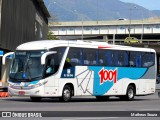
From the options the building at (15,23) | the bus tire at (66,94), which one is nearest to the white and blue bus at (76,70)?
the bus tire at (66,94)

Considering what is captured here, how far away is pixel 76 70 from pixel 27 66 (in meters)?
2.65

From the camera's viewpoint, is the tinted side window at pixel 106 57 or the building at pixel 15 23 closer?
the tinted side window at pixel 106 57

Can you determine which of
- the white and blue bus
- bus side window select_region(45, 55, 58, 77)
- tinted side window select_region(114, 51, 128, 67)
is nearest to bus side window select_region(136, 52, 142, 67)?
the white and blue bus

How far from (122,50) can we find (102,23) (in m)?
88.9

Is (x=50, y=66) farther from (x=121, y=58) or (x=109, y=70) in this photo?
(x=121, y=58)

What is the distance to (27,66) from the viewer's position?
80.3 feet

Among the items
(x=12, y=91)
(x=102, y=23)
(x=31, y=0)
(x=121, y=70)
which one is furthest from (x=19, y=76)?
(x=102, y=23)

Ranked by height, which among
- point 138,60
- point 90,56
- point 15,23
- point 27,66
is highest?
point 15,23

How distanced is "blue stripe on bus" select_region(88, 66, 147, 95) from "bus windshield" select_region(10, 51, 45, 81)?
330cm

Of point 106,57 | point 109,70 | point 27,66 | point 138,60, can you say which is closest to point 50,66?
point 27,66

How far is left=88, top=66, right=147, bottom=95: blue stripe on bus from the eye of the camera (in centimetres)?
2703

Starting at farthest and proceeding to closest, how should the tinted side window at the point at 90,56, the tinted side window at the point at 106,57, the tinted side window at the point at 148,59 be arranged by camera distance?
the tinted side window at the point at 148,59 → the tinted side window at the point at 106,57 → the tinted side window at the point at 90,56

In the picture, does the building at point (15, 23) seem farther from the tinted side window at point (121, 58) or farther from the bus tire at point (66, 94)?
the bus tire at point (66, 94)

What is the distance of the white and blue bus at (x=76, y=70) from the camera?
24.3 meters
